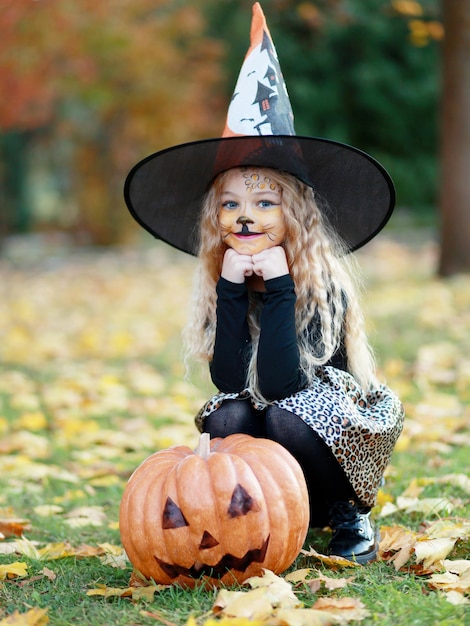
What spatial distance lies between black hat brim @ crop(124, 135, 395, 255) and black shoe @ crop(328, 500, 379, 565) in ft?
2.94

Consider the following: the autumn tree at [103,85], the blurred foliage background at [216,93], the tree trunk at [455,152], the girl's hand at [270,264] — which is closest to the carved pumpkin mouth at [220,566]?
the girl's hand at [270,264]

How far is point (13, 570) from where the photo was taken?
2471 mm

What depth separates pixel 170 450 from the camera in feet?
8.22

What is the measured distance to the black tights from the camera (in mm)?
2477

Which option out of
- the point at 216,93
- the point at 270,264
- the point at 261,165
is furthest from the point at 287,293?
the point at 216,93

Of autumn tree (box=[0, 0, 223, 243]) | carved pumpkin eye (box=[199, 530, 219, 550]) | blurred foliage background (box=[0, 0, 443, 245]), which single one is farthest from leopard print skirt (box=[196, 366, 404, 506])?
blurred foliage background (box=[0, 0, 443, 245])

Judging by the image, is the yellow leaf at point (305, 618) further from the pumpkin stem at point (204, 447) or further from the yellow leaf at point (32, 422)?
the yellow leaf at point (32, 422)

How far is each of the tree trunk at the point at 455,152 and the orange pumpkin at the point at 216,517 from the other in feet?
23.1

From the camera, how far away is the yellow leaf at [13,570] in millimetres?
2473

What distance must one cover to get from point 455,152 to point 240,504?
7.41 meters

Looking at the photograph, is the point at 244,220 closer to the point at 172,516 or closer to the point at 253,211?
the point at 253,211

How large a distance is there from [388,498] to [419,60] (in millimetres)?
18668

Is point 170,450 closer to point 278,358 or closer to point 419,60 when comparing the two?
point 278,358

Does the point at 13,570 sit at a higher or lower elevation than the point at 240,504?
lower
